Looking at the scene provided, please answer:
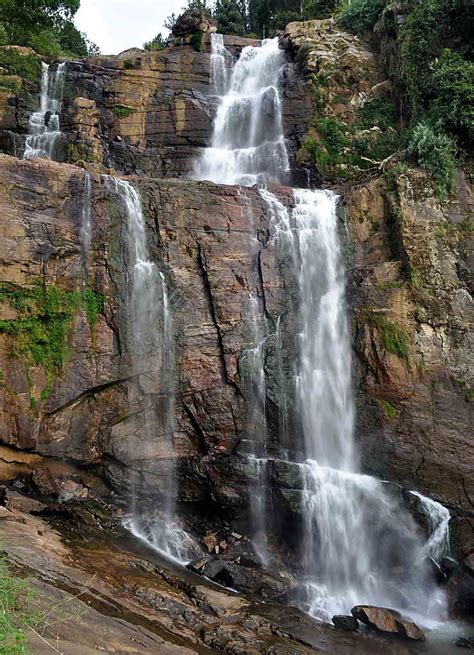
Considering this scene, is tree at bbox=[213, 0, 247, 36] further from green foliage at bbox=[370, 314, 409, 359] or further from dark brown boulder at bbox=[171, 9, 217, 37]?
green foliage at bbox=[370, 314, 409, 359]

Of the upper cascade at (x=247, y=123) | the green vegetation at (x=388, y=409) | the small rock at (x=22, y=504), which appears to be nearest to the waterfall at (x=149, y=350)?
the small rock at (x=22, y=504)

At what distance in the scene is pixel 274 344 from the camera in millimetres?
16359

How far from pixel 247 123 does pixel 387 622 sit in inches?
822

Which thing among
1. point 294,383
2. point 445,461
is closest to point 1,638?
point 294,383

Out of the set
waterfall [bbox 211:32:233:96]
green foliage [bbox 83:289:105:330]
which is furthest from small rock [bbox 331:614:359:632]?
waterfall [bbox 211:32:233:96]

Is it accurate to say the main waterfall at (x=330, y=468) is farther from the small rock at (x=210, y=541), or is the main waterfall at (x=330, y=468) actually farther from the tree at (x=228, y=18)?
the tree at (x=228, y=18)

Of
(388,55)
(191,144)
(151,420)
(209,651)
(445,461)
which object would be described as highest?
(388,55)

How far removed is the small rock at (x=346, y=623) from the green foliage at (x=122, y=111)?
21.8m

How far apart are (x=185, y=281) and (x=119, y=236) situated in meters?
2.39

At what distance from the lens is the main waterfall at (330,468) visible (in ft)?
44.0

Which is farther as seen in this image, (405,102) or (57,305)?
(405,102)

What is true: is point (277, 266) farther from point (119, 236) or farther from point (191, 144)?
point (191, 144)

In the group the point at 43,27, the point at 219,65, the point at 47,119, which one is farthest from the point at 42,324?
the point at 219,65

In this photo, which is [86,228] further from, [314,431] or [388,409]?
[388,409]
